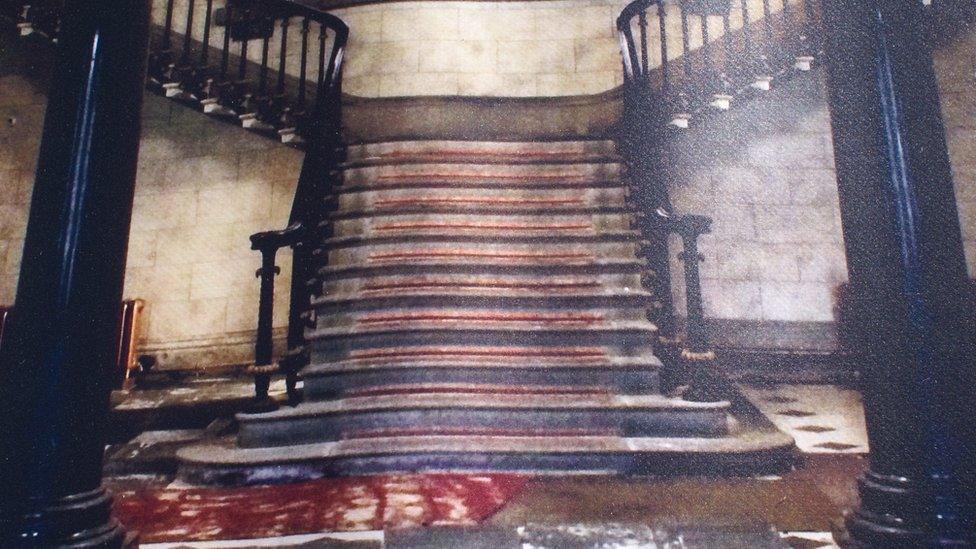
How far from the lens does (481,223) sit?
4.11 meters

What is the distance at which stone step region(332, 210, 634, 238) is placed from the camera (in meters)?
4.03

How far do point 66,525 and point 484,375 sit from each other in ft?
6.71

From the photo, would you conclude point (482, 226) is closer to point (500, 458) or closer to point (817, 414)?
point (500, 458)

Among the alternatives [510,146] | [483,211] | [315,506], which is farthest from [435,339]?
[510,146]

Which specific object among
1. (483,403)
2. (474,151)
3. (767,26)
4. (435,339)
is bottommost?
(483,403)

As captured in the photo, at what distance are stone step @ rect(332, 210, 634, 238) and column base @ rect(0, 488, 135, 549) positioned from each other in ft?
8.42

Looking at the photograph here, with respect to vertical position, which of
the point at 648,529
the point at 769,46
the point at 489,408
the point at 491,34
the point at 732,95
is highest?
the point at 491,34

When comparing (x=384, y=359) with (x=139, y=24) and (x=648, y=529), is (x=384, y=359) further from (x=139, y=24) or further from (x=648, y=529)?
(x=139, y=24)

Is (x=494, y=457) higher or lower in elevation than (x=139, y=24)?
lower

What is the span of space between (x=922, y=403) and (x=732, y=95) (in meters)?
3.34

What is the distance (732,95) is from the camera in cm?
436

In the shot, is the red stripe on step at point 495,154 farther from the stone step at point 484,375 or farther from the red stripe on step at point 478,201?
the stone step at point 484,375

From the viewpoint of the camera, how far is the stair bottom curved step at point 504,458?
8.65 ft

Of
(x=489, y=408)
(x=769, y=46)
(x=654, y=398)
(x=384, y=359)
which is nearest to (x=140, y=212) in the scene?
(x=384, y=359)
